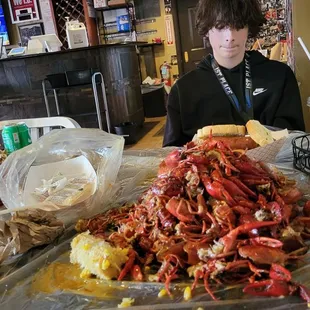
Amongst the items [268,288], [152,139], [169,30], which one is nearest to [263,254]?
[268,288]

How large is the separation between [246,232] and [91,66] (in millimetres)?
3768

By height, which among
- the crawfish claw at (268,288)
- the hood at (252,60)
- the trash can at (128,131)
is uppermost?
the hood at (252,60)

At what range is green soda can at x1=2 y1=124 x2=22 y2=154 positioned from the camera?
1.28 meters

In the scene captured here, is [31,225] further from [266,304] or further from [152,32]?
[152,32]

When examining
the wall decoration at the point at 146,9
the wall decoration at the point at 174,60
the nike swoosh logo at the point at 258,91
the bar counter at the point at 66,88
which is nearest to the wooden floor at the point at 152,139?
the bar counter at the point at 66,88

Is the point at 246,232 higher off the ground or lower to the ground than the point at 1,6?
lower

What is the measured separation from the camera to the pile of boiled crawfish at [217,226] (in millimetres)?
590

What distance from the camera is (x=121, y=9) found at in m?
6.12

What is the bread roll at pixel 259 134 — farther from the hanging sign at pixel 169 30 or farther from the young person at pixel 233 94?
the hanging sign at pixel 169 30

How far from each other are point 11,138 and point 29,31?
18.5ft

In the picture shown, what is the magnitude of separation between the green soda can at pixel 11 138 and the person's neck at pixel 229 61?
83 cm

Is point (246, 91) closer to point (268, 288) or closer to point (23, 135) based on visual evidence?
point (23, 135)

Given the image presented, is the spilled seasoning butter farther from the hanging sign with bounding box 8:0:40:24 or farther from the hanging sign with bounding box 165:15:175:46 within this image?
the hanging sign with bounding box 8:0:40:24

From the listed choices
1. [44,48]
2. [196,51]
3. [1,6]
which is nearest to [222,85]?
[44,48]
